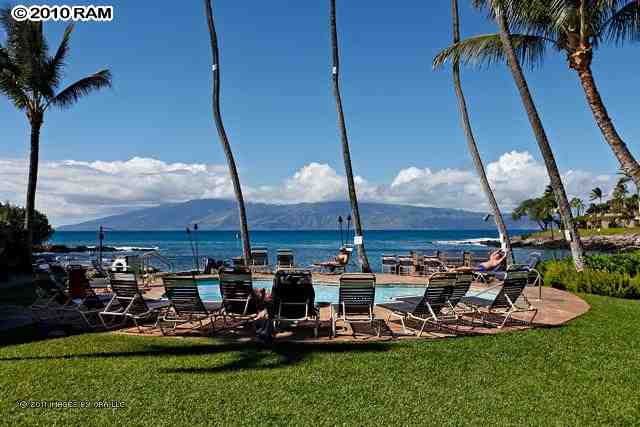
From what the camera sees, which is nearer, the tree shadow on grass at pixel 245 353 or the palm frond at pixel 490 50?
the tree shadow on grass at pixel 245 353

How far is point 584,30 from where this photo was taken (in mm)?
11250

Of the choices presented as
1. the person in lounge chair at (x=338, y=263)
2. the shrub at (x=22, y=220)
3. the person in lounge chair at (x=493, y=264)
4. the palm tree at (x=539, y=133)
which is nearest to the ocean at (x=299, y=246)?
the palm tree at (x=539, y=133)

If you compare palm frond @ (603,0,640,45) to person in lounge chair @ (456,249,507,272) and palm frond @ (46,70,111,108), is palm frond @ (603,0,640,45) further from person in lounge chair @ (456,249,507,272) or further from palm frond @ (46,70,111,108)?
palm frond @ (46,70,111,108)

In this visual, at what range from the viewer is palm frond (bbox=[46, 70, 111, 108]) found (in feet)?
50.8

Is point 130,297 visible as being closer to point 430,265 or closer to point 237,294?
point 237,294

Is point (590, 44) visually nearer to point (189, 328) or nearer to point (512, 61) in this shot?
point (512, 61)

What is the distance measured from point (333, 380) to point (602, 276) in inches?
353

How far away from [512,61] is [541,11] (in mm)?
1675

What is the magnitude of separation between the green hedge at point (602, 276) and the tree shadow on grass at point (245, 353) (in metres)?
7.38

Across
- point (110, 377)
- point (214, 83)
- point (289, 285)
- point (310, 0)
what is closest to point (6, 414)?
point (110, 377)

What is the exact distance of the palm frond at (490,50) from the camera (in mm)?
13859

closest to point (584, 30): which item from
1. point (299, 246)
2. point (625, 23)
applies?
point (625, 23)

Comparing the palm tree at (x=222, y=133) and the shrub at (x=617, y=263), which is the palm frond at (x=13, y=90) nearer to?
the palm tree at (x=222, y=133)

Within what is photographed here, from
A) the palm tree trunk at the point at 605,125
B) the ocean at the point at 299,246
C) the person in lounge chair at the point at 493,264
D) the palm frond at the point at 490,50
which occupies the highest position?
the palm frond at the point at 490,50
